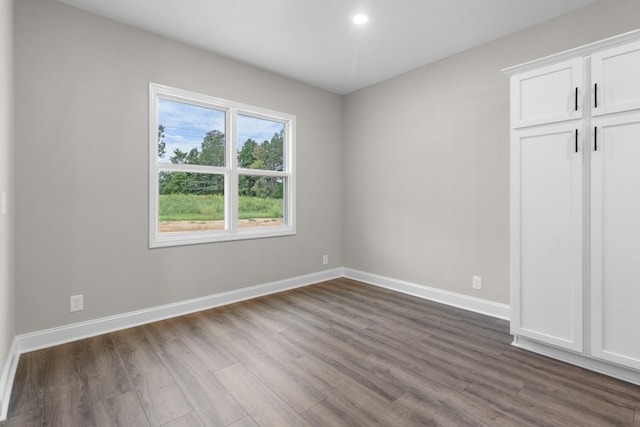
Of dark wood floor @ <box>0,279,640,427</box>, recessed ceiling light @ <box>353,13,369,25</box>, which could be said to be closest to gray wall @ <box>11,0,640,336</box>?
dark wood floor @ <box>0,279,640,427</box>

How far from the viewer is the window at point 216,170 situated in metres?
A: 3.09

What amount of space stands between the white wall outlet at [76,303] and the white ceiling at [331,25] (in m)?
2.40

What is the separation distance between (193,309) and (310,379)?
5.66 feet

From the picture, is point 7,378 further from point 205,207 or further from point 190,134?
point 190,134

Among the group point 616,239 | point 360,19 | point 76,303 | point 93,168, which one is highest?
point 360,19

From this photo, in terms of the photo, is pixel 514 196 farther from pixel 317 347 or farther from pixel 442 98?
pixel 317 347

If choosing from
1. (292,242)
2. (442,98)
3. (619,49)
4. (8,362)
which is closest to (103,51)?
(8,362)

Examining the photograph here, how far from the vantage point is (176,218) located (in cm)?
319

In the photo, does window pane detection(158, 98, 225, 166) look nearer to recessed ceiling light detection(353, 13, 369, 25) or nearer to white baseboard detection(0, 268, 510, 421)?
white baseboard detection(0, 268, 510, 421)

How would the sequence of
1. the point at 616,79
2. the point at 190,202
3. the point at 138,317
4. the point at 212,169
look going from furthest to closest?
the point at 212,169 < the point at 190,202 < the point at 138,317 < the point at 616,79

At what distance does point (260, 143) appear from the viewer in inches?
154

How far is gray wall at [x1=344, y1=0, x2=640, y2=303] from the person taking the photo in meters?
2.90

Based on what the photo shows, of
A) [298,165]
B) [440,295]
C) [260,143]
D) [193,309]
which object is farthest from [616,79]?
[193,309]

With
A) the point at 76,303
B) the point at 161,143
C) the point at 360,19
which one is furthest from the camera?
the point at 161,143
